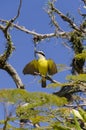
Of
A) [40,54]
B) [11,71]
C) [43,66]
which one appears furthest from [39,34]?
[11,71]

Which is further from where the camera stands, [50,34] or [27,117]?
[50,34]

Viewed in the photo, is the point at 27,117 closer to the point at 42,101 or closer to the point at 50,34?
the point at 42,101

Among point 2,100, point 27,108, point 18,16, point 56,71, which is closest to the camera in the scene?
point 2,100

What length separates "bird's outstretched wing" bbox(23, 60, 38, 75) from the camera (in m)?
7.21

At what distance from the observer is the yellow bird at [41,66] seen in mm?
7199

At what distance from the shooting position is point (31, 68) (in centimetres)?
733

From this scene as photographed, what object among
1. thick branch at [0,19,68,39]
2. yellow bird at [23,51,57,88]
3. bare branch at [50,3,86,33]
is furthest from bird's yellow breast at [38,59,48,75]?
bare branch at [50,3,86,33]

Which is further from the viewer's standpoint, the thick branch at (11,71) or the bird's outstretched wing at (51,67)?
the thick branch at (11,71)

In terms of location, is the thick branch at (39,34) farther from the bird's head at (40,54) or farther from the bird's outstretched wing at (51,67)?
the bird's outstretched wing at (51,67)

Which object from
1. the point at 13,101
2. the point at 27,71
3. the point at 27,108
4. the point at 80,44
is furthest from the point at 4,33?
the point at 13,101

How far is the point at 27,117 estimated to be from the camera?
4805 millimetres

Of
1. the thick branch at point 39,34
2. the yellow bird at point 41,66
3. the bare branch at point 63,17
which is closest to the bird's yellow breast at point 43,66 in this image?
the yellow bird at point 41,66

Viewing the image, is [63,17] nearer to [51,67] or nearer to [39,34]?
[39,34]

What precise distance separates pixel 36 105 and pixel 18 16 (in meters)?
1.82
